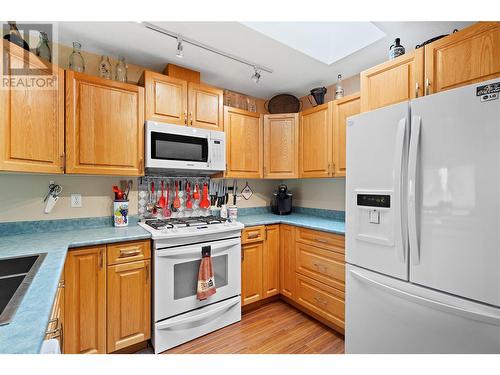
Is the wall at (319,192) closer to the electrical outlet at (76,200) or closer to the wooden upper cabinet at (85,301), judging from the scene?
the wooden upper cabinet at (85,301)

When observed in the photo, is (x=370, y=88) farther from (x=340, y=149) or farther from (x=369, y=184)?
(x=369, y=184)

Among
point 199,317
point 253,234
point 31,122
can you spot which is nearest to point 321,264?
point 253,234

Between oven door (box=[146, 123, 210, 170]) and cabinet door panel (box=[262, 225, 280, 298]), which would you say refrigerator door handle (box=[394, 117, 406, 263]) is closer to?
cabinet door panel (box=[262, 225, 280, 298])

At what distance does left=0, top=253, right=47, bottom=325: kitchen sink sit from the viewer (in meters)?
0.74

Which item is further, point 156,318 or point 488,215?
point 156,318

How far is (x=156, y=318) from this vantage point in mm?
1763

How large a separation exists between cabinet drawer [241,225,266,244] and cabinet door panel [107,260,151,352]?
893 mm

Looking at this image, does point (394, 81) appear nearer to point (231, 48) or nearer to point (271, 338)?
point (231, 48)

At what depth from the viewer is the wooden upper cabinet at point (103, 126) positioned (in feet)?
5.57

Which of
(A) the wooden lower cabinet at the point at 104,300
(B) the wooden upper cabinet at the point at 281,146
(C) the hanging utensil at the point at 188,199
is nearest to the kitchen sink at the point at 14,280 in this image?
(A) the wooden lower cabinet at the point at 104,300

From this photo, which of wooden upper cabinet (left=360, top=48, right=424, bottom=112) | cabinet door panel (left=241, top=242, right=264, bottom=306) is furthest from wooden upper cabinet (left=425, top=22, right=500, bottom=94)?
cabinet door panel (left=241, top=242, right=264, bottom=306)

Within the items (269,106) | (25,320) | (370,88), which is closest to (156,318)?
(25,320)

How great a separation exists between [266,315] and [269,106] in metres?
2.49

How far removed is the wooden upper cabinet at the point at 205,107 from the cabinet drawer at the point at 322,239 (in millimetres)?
1345
